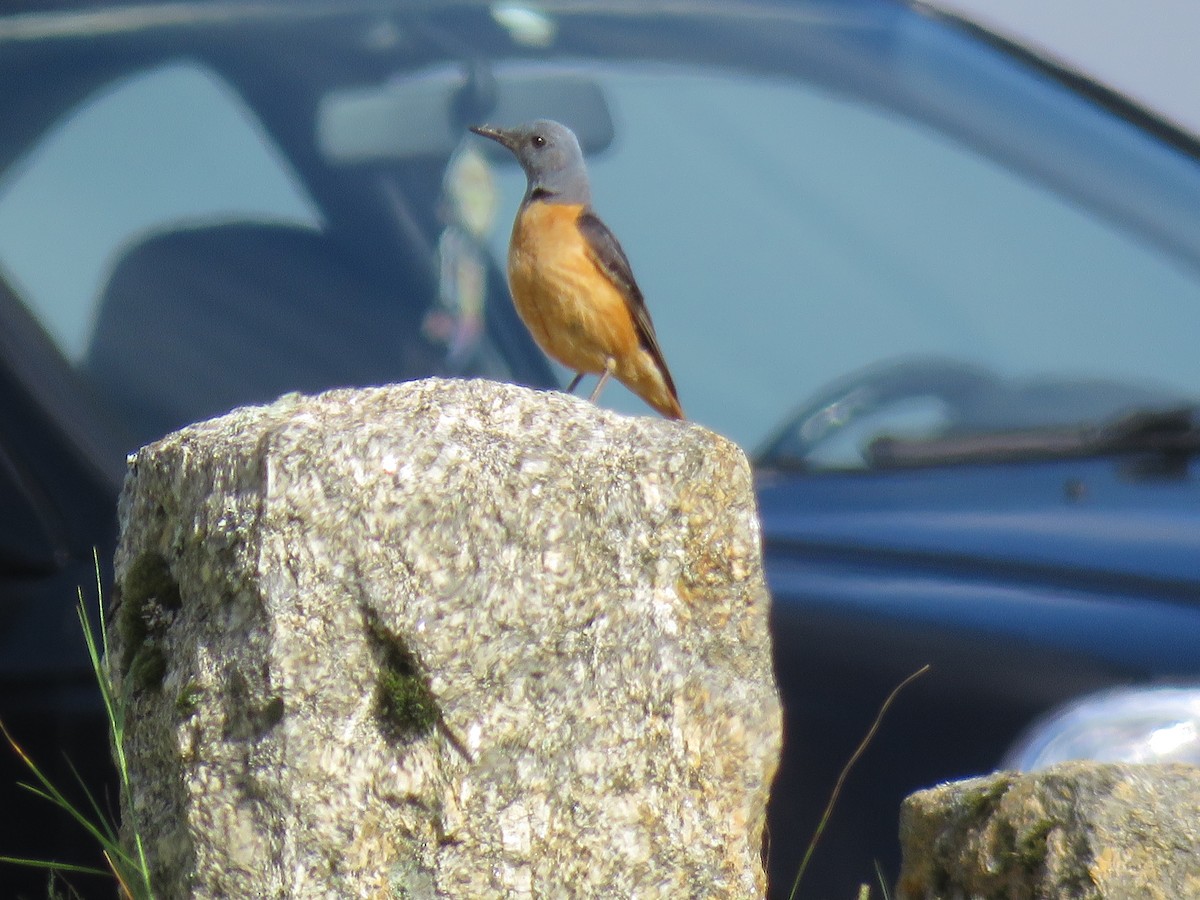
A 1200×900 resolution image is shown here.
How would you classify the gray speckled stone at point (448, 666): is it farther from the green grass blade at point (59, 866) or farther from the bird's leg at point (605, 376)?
the bird's leg at point (605, 376)

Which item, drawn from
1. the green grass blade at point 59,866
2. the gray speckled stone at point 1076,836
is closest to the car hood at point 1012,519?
the gray speckled stone at point 1076,836

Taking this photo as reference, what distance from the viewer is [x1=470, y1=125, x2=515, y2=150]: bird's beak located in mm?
4326

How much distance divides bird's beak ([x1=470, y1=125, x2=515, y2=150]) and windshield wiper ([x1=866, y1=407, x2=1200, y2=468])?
1255mm

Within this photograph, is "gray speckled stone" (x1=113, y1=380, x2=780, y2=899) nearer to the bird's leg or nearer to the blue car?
the blue car

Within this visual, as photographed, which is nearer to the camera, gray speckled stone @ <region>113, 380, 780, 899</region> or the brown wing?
gray speckled stone @ <region>113, 380, 780, 899</region>

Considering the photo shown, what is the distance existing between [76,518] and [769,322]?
181 centimetres

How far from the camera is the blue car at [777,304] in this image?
9.78 feet

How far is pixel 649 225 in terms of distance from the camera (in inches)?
189

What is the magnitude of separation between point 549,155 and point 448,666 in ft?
8.73

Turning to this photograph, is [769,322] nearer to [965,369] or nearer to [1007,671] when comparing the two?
[965,369]

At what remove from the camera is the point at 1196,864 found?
199 cm

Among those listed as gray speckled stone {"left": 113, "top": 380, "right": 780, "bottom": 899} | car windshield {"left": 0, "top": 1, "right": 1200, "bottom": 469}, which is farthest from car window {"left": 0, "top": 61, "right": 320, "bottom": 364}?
gray speckled stone {"left": 113, "top": 380, "right": 780, "bottom": 899}

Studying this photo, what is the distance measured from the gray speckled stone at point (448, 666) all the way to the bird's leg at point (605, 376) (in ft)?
6.23

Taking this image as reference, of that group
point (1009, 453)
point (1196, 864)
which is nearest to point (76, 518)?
point (1009, 453)
